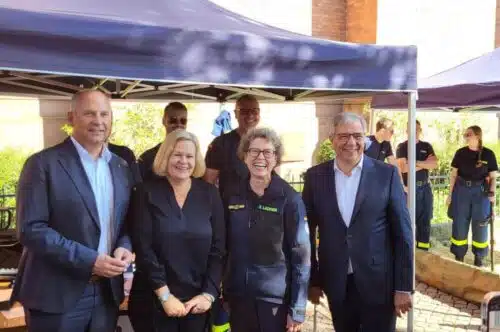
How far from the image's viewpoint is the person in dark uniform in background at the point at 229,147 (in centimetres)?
412

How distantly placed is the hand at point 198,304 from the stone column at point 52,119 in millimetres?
9215

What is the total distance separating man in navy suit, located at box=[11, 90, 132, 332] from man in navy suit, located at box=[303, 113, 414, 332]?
1175 millimetres

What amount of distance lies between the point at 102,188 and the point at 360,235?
4.69 feet

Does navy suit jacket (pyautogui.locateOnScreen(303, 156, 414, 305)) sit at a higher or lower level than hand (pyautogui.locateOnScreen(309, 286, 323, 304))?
higher

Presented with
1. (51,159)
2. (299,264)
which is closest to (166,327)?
(299,264)

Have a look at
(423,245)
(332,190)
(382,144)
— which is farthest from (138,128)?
(332,190)

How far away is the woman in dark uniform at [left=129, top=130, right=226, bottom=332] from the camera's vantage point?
2729 millimetres

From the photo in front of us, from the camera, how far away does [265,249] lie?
2906mm

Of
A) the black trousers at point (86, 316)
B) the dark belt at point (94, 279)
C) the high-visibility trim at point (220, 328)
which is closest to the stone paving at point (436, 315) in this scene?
the high-visibility trim at point (220, 328)

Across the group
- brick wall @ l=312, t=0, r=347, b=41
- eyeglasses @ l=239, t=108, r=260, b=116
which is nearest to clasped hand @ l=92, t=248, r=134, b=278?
eyeglasses @ l=239, t=108, r=260, b=116

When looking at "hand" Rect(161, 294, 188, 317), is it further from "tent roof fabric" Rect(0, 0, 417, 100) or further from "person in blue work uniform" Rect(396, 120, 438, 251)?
"person in blue work uniform" Rect(396, 120, 438, 251)

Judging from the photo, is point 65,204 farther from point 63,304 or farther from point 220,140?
point 220,140

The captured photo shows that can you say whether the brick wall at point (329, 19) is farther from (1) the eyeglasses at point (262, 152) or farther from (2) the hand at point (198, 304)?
(2) the hand at point (198, 304)

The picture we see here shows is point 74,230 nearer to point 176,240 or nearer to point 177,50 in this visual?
point 176,240
